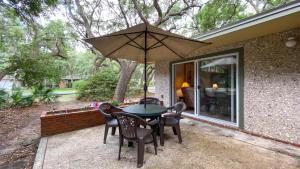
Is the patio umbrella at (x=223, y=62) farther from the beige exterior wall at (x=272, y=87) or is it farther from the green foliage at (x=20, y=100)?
the green foliage at (x=20, y=100)

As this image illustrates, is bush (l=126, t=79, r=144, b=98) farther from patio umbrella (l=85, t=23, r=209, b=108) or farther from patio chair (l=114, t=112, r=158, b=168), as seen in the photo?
patio chair (l=114, t=112, r=158, b=168)

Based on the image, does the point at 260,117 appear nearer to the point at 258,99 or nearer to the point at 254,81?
the point at 258,99

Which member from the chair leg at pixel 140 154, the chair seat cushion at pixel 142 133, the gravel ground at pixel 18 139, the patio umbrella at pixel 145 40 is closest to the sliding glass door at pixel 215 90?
the patio umbrella at pixel 145 40

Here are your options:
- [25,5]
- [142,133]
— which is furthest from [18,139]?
[142,133]

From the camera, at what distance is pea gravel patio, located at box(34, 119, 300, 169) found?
2484 mm

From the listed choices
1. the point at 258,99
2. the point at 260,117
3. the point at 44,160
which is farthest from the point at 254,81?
the point at 44,160

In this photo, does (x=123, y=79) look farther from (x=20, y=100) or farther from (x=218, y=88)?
(x=20, y=100)

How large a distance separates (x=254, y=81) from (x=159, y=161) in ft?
9.48

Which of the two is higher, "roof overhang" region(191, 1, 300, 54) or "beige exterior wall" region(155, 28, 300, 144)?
"roof overhang" region(191, 1, 300, 54)

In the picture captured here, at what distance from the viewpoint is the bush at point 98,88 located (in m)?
9.84

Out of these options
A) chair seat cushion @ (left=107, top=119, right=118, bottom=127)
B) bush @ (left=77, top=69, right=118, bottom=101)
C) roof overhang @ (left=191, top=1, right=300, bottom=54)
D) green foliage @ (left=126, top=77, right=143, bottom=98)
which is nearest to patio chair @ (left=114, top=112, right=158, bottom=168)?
chair seat cushion @ (left=107, top=119, right=118, bottom=127)

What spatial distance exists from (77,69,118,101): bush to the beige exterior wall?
7.58m

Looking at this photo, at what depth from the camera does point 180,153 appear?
2.83 meters

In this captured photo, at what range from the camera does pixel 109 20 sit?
912 centimetres
